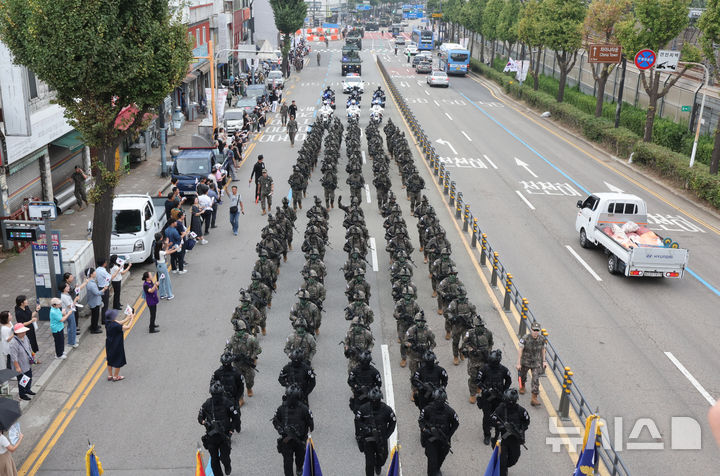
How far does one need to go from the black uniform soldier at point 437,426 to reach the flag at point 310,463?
1.64 meters

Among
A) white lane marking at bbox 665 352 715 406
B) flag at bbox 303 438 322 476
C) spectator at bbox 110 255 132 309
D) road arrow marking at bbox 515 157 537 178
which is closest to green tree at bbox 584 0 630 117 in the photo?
road arrow marking at bbox 515 157 537 178

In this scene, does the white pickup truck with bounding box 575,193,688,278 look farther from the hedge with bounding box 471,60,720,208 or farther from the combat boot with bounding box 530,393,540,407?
the hedge with bounding box 471,60,720,208

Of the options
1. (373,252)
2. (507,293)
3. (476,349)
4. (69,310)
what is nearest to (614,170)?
(373,252)

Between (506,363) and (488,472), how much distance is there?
14.8 ft

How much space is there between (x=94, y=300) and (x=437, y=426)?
28.8ft

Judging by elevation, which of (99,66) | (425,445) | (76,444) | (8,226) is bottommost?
(76,444)

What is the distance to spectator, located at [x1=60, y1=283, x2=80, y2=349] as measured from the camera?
46.5 ft

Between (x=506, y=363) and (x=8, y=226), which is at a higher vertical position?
(x=8, y=226)

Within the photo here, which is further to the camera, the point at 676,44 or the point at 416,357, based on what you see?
the point at 676,44

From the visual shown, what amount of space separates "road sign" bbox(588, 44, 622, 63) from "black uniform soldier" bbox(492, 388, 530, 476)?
32.9 m

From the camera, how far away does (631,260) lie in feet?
61.1

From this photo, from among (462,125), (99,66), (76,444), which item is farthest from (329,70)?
(76,444)

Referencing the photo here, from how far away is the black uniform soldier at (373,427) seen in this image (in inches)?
400

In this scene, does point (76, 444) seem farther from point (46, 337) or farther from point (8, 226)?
point (8, 226)
